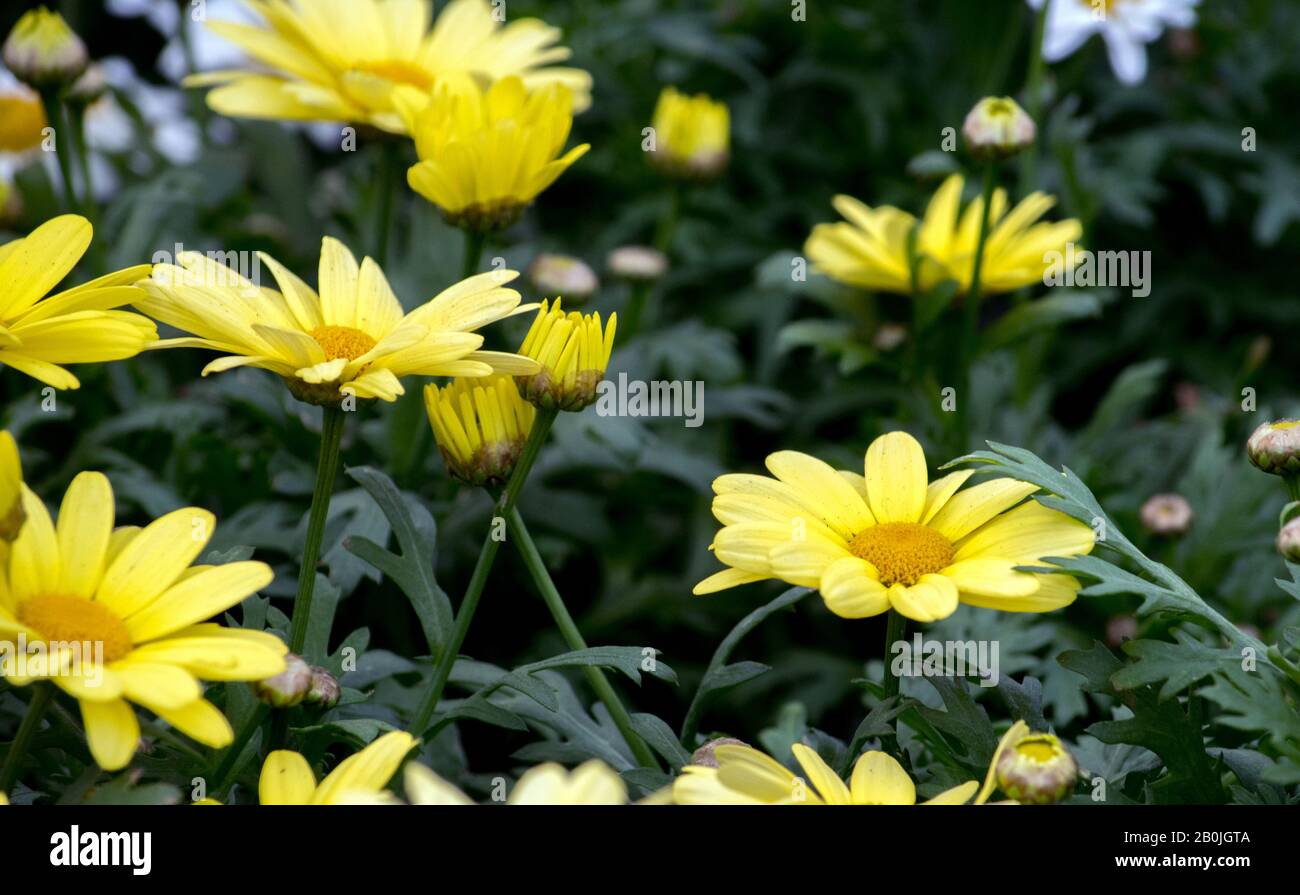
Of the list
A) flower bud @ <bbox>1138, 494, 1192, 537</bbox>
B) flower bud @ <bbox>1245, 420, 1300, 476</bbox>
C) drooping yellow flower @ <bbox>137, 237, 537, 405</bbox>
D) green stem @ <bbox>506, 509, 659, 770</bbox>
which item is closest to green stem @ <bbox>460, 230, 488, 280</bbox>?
drooping yellow flower @ <bbox>137, 237, 537, 405</bbox>

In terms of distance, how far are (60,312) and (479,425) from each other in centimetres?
28

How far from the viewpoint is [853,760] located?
99cm

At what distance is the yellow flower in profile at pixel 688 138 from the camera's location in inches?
74.0

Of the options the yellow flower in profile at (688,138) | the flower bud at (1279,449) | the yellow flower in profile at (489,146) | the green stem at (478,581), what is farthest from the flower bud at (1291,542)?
the yellow flower in profile at (688,138)

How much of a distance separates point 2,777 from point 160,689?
157 mm

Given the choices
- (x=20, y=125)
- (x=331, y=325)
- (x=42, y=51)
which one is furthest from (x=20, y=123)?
(x=331, y=325)

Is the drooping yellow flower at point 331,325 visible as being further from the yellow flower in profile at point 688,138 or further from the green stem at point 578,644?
the yellow flower in profile at point 688,138

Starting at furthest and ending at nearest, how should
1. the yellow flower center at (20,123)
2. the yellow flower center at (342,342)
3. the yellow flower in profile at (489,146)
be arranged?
the yellow flower center at (20,123) → the yellow flower in profile at (489,146) → the yellow flower center at (342,342)

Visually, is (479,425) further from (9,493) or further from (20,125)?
(20,125)

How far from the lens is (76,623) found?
0.82 meters

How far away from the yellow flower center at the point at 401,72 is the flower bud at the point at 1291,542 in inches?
39.3

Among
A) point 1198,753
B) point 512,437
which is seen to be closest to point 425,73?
point 512,437

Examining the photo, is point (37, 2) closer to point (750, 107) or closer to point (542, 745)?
point (750, 107)

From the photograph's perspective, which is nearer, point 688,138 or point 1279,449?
point 1279,449
